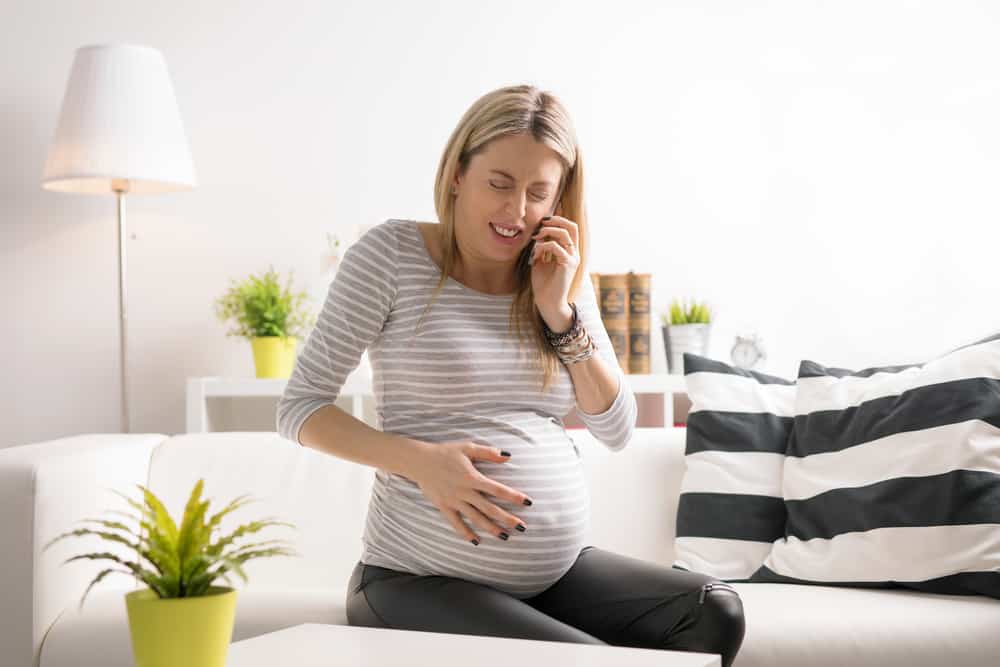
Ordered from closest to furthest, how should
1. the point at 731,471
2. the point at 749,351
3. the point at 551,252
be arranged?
the point at 551,252 < the point at 731,471 < the point at 749,351

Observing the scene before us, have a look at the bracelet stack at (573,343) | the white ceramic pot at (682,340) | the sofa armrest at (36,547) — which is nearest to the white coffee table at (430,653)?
the bracelet stack at (573,343)

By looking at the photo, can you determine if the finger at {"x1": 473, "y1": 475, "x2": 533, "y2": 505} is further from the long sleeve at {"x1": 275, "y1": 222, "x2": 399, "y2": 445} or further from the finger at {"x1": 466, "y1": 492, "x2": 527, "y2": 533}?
the long sleeve at {"x1": 275, "y1": 222, "x2": 399, "y2": 445}

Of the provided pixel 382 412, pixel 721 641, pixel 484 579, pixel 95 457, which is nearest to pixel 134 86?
pixel 95 457

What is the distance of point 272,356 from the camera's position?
9.35ft

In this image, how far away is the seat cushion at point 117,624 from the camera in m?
1.75

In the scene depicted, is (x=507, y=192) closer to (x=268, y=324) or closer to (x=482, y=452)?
(x=482, y=452)

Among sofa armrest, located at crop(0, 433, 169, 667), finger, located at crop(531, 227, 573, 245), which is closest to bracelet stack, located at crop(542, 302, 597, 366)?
finger, located at crop(531, 227, 573, 245)

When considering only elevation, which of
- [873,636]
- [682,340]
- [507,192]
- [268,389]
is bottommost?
[873,636]

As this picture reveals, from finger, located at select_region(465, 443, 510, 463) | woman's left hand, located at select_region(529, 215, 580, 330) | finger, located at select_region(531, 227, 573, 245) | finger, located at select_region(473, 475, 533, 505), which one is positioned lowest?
finger, located at select_region(473, 475, 533, 505)

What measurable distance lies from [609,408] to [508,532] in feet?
0.99

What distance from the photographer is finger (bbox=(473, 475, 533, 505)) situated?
4.70 ft

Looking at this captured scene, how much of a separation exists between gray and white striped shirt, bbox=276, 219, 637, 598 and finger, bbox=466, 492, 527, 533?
55 millimetres

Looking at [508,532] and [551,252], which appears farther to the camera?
[551,252]

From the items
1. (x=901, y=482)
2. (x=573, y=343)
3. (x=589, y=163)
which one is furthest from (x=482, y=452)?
(x=589, y=163)
